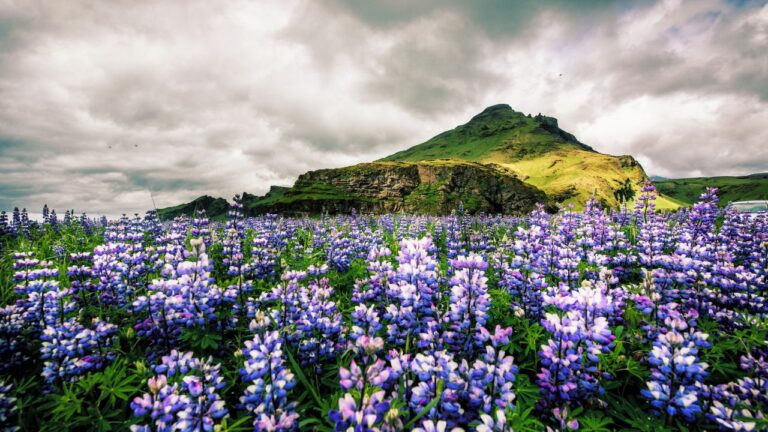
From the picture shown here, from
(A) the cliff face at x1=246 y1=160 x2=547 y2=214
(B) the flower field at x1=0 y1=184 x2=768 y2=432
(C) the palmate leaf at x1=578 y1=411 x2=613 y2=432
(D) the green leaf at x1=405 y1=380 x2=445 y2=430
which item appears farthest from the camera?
(A) the cliff face at x1=246 y1=160 x2=547 y2=214

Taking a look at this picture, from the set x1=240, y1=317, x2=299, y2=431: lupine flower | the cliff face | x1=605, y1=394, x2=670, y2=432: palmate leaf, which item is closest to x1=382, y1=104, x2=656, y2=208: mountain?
the cliff face

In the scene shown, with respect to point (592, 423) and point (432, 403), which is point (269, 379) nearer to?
point (432, 403)

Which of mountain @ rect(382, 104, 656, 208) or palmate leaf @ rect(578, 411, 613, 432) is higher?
mountain @ rect(382, 104, 656, 208)

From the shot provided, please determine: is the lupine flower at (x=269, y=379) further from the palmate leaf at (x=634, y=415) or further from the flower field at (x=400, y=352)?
the palmate leaf at (x=634, y=415)

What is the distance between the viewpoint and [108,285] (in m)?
5.00

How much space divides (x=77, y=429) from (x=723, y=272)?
28.2ft

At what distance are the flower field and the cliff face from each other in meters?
52.0

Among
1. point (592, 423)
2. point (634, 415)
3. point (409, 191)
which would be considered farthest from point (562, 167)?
point (592, 423)

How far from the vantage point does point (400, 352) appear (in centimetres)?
279

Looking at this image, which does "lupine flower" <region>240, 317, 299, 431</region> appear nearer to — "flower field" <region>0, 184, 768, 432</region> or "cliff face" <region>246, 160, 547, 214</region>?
"flower field" <region>0, 184, 768, 432</region>

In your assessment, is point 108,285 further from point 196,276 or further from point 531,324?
point 531,324

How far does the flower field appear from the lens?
7.95 ft

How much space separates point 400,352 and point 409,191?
6478 centimetres

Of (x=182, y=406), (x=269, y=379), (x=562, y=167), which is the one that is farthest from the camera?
(x=562, y=167)
